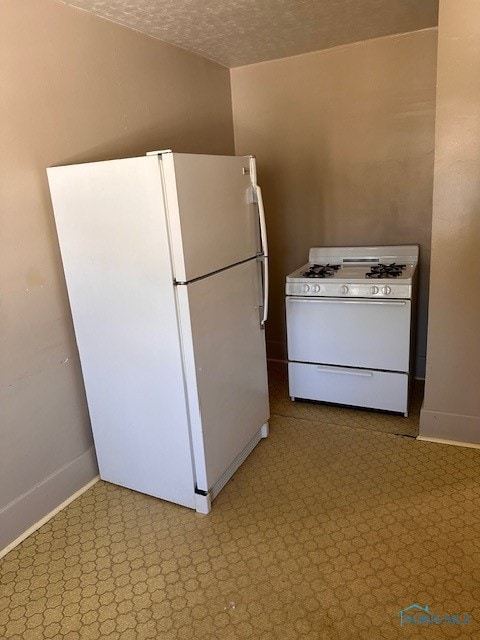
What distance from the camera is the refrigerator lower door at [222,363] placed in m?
1.97

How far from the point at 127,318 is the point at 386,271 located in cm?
164

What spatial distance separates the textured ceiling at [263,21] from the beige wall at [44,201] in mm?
Result: 181

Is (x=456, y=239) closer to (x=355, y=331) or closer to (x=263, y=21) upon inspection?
(x=355, y=331)

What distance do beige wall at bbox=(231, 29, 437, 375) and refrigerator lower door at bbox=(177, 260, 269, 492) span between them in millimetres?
1179

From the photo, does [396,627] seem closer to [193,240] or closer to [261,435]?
[261,435]

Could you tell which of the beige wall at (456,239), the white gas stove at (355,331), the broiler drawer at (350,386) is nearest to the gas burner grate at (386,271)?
the white gas stove at (355,331)

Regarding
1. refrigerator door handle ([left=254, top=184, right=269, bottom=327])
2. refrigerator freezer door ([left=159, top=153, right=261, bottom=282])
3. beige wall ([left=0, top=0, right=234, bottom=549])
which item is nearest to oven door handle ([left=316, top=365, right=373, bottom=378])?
refrigerator door handle ([left=254, top=184, right=269, bottom=327])

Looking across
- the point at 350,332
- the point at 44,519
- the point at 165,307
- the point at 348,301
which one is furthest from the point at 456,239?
the point at 44,519

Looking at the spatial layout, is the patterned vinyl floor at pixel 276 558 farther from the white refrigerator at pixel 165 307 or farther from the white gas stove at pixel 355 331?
the white gas stove at pixel 355 331

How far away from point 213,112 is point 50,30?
4.64ft

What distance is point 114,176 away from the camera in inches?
72.9

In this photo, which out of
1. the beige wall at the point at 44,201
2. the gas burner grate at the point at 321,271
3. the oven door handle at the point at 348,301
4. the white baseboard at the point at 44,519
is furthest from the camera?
the gas burner grate at the point at 321,271

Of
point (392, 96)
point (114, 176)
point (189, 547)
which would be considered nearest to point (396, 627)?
point (189, 547)

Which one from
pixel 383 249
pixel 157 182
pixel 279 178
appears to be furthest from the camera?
pixel 279 178
